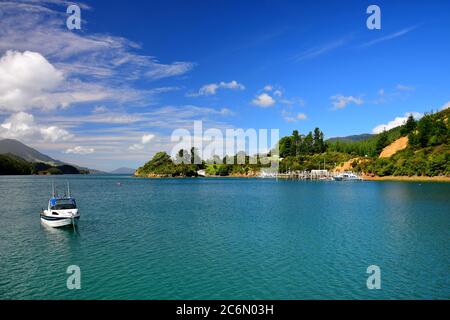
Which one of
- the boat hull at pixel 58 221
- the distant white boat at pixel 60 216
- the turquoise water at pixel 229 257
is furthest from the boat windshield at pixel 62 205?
the turquoise water at pixel 229 257

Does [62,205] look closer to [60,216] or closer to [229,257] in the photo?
[60,216]

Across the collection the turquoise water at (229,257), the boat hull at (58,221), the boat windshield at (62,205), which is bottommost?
the turquoise water at (229,257)

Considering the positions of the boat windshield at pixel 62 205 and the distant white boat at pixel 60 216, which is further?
the boat windshield at pixel 62 205

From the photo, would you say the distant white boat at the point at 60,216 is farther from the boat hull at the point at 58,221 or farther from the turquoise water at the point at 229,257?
the turquoise water at the point at 229,257

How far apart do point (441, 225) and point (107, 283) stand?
52708mm

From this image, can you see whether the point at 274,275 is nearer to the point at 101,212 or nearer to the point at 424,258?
the point at 424,258

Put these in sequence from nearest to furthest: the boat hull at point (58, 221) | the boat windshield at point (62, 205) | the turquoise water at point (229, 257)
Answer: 1. the turquoise water at point (229, 257)
2. the boat hull at point (58, 221)
3. the boat windshield at point (62, 205)

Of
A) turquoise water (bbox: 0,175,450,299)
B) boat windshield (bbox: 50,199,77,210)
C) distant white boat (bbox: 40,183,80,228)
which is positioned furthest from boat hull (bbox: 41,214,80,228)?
boat windshield (bbox: 50,199,77,210)

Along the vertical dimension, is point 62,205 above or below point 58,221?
above

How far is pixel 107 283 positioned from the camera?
29.7 meters

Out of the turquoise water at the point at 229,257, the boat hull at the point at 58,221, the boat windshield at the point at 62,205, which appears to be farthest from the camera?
the boat windshield at the point at 62,205

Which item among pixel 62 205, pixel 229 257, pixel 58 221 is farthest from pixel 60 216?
pixel 229 257

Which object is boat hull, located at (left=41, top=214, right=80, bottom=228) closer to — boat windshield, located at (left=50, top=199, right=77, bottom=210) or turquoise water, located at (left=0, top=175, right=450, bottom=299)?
turquoise water, located at (left=0, top=175, right=450, bottom=299)
